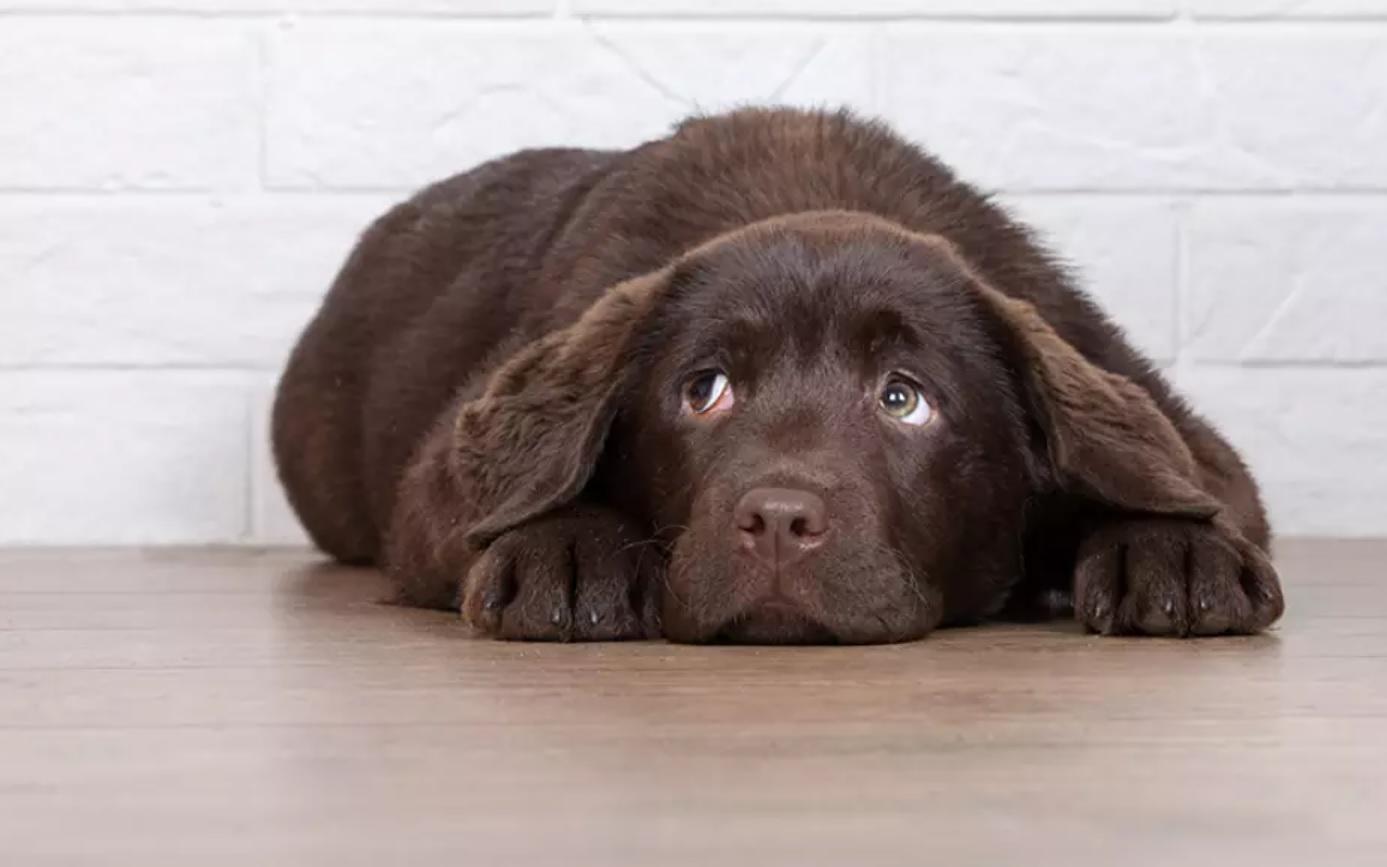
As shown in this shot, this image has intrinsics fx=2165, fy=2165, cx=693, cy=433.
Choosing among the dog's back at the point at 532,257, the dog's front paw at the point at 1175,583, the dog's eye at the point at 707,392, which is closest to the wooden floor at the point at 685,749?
the dog's front paw at the point at 1175,583

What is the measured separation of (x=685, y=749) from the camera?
5.77 feet

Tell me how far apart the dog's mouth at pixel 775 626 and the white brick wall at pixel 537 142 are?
6.86 ft

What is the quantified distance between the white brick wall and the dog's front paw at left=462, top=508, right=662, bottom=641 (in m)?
1.91

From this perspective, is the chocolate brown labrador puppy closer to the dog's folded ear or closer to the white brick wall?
the dog's folded ear

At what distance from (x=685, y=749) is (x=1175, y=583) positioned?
3.67 feet

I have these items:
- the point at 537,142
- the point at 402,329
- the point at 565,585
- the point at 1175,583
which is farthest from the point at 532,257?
the point at 1175,583

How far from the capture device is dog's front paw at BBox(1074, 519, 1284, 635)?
8.78ft

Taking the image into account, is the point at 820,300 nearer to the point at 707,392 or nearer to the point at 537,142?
the point at 707,392

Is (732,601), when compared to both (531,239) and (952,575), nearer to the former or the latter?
(952,575)

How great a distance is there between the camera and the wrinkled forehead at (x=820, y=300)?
9.11ft

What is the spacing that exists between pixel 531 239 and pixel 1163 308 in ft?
4.77

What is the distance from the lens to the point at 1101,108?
4523 mm

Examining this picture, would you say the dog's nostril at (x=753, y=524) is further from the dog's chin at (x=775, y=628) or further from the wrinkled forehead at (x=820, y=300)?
the wrinkled forehead at (x=820, y=300)

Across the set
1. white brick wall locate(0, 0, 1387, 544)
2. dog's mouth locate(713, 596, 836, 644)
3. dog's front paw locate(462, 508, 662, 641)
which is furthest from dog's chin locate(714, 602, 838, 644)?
white brick wall locate(0, 0, 1387, 544)
